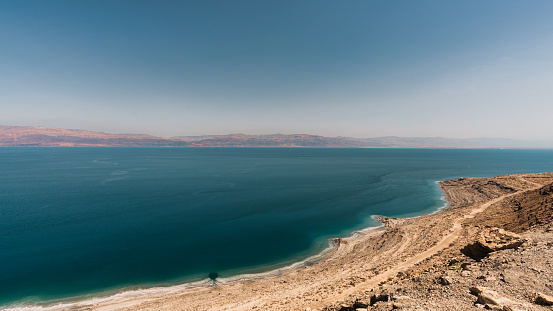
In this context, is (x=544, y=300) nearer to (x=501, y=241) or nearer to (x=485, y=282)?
(x=485, y=282)

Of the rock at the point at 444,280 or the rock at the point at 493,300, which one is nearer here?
the rock at the point at 493,300

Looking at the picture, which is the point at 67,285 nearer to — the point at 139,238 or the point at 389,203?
the point at 139,238

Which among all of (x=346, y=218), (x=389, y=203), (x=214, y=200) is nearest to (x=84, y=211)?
(x=214, y=200)

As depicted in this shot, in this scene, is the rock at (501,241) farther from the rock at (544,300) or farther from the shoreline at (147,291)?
the shoreline at (147,291)

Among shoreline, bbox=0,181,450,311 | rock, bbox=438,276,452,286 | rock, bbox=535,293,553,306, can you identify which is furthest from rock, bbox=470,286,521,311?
shoreline, bbox=0,181,450,311

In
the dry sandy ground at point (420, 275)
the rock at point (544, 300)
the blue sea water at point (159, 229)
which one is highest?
the rock at point (544, 300)

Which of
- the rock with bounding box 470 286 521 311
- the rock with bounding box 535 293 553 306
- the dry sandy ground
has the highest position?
the rock with bounding box 535 293 553 306

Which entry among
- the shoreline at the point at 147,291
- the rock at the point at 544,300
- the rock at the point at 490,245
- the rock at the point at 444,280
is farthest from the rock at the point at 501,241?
the shoreline at the point at 147,291

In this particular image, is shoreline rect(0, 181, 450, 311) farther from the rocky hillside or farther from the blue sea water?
the rocky hillside

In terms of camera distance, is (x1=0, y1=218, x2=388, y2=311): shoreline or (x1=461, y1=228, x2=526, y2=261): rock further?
(x1=0, y1=218, x2=388, y2=311): shoreline
